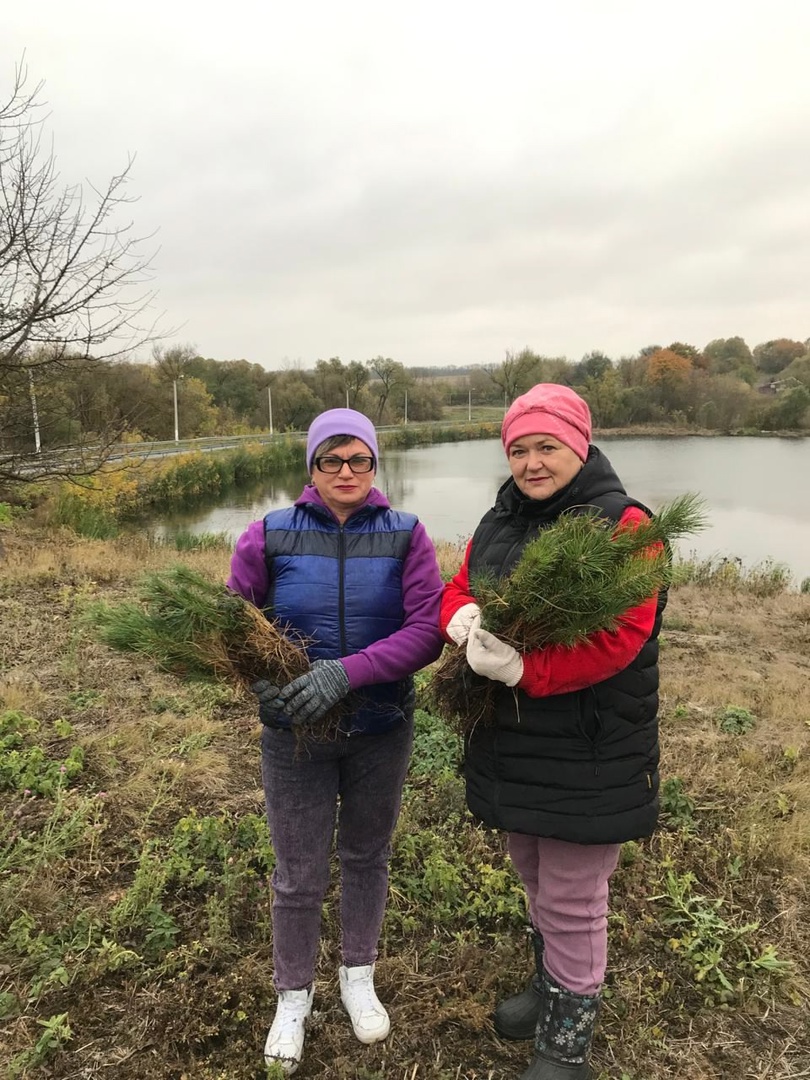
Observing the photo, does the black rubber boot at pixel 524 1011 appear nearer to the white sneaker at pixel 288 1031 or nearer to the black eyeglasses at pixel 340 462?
the white sneaker at pixel 288 1031

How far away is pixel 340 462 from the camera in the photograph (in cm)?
173

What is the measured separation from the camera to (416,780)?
3141 mm

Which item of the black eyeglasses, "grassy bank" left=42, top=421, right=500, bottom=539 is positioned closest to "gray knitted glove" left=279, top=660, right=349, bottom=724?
the black eyeglasses

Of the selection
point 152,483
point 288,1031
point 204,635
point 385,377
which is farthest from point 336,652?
point 385,377

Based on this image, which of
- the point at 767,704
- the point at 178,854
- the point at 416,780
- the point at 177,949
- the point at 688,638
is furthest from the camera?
the point at 688,638

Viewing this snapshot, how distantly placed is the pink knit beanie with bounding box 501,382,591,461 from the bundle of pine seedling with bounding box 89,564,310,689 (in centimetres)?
82

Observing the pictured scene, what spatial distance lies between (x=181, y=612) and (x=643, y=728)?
1.24 m

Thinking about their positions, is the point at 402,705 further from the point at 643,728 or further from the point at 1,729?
the point at 1,729

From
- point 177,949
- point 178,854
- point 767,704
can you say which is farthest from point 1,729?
point 767,704

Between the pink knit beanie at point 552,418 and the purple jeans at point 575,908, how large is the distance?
3.41ft

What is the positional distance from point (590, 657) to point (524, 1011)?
1.22 meters

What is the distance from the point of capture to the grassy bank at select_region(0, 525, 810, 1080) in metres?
1.76

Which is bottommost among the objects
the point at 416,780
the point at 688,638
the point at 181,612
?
the point at 688,638

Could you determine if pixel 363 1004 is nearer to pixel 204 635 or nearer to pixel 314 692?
pixel 314 692
